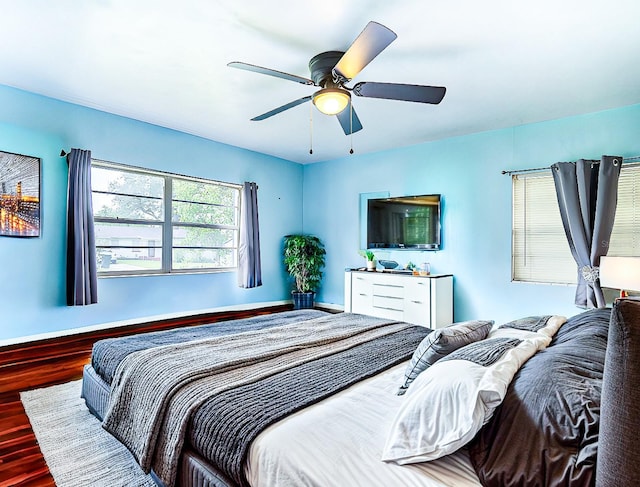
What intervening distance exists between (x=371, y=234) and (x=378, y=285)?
96 cm

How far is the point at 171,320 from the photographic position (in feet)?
15.6

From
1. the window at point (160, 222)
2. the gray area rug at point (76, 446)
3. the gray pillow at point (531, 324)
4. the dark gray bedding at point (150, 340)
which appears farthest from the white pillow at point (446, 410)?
the window at point (160, 222)

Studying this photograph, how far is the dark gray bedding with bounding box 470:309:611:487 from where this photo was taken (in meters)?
0.82

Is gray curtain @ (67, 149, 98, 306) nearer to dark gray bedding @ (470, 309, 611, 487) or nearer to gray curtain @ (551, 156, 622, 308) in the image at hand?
dark gray bedding @ (470, 309, 611, 487)

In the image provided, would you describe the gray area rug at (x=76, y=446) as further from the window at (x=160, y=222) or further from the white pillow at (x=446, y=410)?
the window at (x=160, y=222)

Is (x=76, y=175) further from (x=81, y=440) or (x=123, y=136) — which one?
(x=81, y=440)

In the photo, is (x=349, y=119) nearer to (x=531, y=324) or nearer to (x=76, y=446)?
(x=531, y=324)

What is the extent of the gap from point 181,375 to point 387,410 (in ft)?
2.93

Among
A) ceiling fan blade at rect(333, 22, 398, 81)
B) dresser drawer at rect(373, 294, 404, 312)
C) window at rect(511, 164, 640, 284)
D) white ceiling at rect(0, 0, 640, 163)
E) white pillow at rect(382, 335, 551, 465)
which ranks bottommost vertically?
dresser drawer at rect(373, 294, 404, 312)

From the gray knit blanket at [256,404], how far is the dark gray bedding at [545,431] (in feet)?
1.58

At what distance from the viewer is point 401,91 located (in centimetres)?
256

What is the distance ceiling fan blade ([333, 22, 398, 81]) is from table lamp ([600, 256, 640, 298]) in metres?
2.24

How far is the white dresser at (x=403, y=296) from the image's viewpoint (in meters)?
4.44

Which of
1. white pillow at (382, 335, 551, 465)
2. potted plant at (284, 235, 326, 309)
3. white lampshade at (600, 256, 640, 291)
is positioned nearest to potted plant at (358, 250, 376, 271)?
potted plant at (284, 235, 326, 309)
